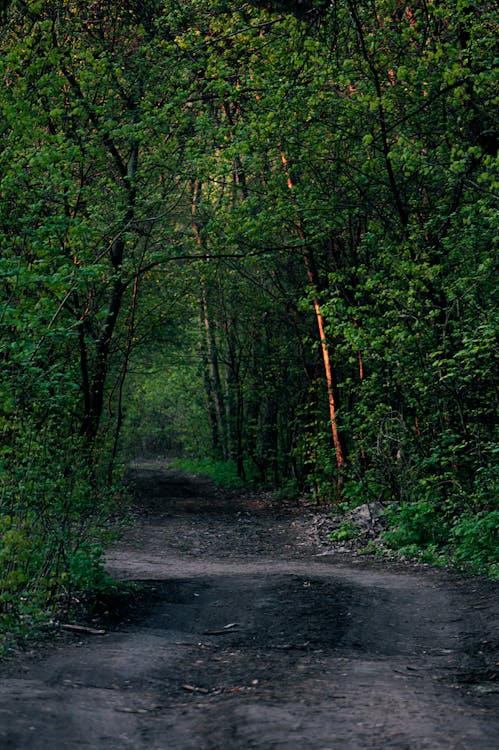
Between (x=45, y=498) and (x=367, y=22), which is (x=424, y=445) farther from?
(x=45, y=498)

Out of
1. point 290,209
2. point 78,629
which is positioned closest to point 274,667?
point 78,629

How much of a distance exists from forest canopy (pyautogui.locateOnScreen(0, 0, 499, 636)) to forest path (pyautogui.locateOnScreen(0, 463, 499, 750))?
43.9 inches

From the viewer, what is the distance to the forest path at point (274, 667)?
4405 millimetres

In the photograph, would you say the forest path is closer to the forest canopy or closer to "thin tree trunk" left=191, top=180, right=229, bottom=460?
the forest canopy

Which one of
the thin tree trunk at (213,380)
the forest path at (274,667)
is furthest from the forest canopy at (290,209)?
the thin tree trunk at (213,380)

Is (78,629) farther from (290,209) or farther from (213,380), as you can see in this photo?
(213,380)

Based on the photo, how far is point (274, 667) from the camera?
625cm

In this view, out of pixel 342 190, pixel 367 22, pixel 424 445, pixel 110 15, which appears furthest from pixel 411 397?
pixel 110 15

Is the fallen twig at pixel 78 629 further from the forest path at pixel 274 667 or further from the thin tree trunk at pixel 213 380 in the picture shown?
the thin tree trunk at pixel 213 380

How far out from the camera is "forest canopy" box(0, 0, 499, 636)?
937 centimetres

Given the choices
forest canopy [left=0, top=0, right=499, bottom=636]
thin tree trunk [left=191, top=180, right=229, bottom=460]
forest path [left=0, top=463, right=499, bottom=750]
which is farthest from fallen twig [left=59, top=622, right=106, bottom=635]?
thin tree trunk [left=191, top=180, right=229, bottom=460]

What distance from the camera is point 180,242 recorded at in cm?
1873

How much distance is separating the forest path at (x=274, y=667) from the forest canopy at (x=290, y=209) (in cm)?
112

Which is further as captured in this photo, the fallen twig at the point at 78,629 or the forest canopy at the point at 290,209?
the forest canopy at the point at 290,209
